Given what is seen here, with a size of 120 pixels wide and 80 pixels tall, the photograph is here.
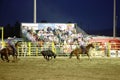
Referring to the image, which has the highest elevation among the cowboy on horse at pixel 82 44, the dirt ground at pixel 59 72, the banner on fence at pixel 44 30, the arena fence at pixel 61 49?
the banner on fence at pixel 44 30

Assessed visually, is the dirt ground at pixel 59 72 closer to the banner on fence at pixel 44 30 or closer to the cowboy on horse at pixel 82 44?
the cowboy on horse at pixel 82 44

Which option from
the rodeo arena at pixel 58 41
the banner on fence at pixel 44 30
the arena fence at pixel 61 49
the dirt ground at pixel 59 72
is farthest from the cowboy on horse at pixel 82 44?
the dirt ground at pixel 59 72

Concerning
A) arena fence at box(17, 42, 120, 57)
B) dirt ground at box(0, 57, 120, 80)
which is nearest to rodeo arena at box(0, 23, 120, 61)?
arena fence at box(17, 42, 120, 57)

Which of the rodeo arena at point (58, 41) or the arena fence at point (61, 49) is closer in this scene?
the arena fence at point (61, 49)

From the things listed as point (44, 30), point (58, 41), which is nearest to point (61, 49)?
point (58, 41)

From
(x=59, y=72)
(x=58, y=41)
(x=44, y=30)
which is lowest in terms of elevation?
(x=59, y=72)

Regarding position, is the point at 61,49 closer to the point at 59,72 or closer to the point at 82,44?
the point at 82,44

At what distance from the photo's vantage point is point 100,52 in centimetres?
3122

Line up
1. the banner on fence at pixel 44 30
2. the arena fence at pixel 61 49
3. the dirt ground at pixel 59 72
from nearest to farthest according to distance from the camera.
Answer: the dirt ground at pixel 59 72, the arena fence at pixel 61 49, the banner on fence at pixel 44 30

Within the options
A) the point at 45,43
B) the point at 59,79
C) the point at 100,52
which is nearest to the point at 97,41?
the point at 100,52

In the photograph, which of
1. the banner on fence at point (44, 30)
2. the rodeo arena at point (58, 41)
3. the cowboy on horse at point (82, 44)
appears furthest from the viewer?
the banner on fence at point (44, 30)

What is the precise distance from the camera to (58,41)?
104ft

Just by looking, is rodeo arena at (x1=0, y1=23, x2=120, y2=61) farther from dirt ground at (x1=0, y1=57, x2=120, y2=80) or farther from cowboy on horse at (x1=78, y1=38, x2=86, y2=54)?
dirt ground at (x1=0, y1=57, x2=120, y2=80)

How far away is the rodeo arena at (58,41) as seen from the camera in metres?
30.9
